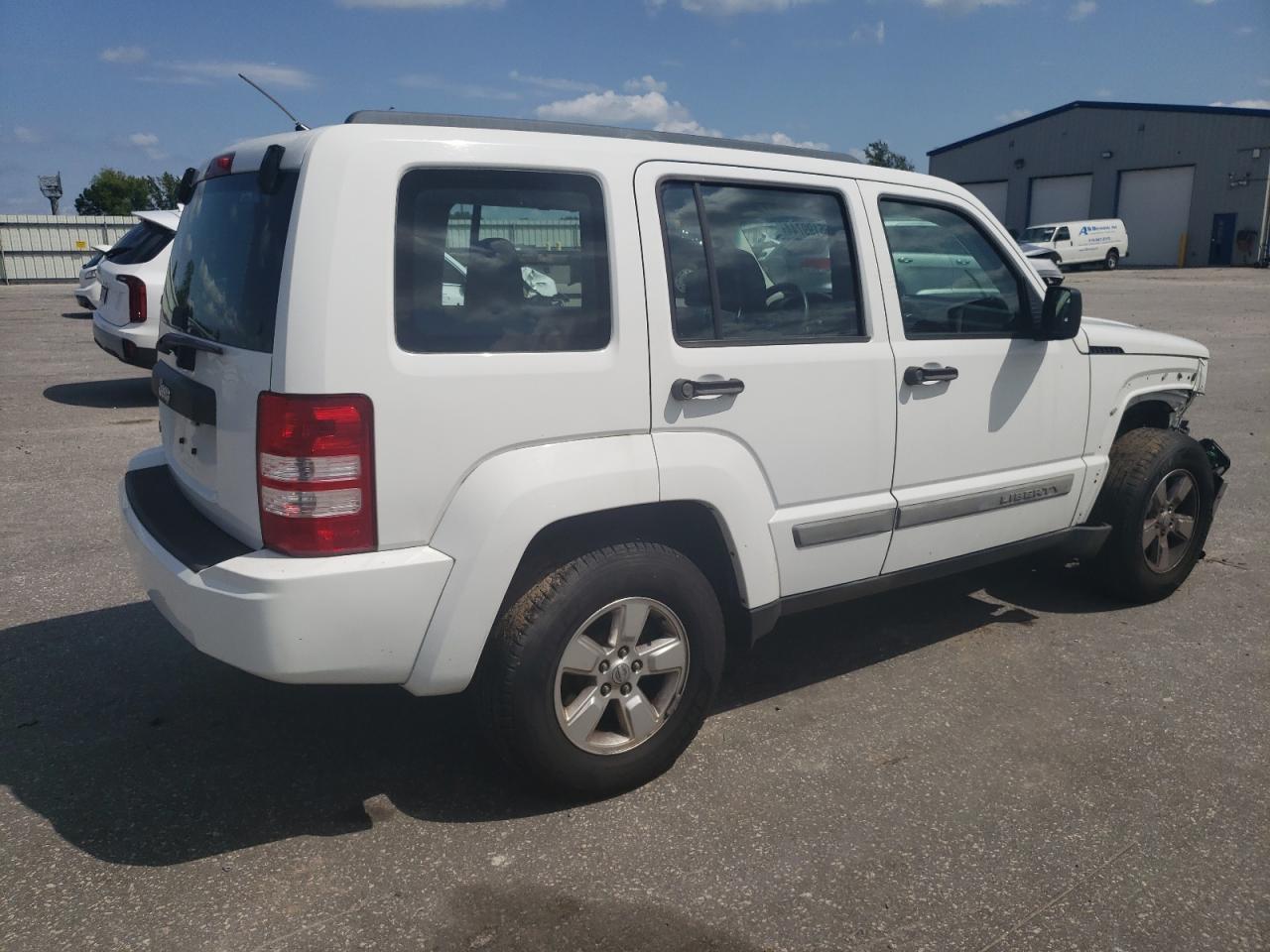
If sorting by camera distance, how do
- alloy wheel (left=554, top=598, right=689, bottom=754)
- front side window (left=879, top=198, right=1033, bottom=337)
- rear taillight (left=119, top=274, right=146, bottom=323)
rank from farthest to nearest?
1. rear taillight (left=119, top=274, right=146, bottom=323)
2. front side window (left=879, top=198, right=1033, bottom=337)
3. alloy wheel (left=554, top=598, right=689, bottom=754)

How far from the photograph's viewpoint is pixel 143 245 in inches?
406

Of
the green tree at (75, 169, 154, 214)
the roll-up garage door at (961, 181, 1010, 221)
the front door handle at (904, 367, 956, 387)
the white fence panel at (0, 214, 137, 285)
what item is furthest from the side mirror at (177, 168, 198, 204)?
the green tree at (75, 169, 154, 214)

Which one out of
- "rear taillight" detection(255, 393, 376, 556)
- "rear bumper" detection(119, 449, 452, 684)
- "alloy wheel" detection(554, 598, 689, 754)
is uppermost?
"rear taillight" detection(255, 393, 376, 556)

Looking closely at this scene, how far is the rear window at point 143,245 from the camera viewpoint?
10.2 m

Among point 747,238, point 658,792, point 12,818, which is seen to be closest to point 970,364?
point 747,238

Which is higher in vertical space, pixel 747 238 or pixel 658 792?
pixel 747 238

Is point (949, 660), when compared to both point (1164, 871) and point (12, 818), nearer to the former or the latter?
point (1164, 871)

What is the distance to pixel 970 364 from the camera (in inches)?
154

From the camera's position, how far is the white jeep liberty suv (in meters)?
2.69

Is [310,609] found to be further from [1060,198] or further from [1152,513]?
[1060,198]

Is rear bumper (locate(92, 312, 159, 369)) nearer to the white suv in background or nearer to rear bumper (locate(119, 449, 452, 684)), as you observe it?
the white suv in background

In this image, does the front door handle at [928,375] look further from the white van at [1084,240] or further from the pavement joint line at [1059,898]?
the white van at [1084,240]

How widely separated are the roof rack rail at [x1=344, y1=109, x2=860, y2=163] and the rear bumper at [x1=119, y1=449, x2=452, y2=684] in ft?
3.92

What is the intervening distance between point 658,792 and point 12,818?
192cm
